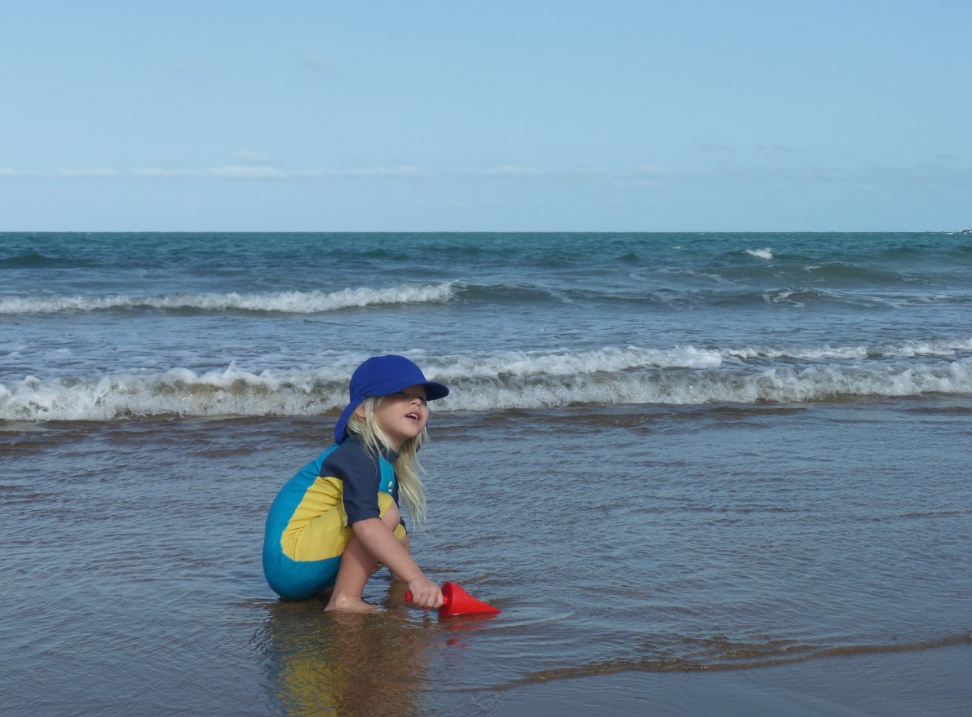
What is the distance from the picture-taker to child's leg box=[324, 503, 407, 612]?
337cm

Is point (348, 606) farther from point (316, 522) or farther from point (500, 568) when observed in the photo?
point (500, 568)

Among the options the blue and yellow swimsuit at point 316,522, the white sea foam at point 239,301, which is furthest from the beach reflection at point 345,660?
the white sea foam at point 239,301

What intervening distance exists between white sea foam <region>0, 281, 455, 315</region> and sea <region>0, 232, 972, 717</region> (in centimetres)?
349

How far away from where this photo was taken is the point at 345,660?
2.91 metres

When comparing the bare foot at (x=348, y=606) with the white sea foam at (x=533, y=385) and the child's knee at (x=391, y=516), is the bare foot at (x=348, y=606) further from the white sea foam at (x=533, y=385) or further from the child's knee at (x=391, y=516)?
the white sea foam at (x=533, y=385)

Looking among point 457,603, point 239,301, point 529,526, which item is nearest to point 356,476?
point 457,603

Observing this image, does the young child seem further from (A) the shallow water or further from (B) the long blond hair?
(A) the shallow water

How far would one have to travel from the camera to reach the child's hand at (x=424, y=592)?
10.4ft

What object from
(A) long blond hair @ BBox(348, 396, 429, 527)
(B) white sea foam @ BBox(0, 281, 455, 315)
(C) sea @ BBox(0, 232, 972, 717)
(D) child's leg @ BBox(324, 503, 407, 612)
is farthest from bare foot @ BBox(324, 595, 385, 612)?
(B) white sea foam @ BBox(0, 281, 455, 315)

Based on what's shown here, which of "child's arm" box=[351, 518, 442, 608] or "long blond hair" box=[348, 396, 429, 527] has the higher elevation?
"long blond hair" box=[348, 396, 429, 527]

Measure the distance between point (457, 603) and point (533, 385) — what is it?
5081mm

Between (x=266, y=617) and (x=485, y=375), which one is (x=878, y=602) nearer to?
(x=266, y=617)

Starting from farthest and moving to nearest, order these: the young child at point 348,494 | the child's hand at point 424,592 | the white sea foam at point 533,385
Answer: the white sea foam at point 533,385, the young child at point 348,494, the child's hand at point 424,592

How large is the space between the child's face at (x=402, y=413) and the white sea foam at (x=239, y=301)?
40.3 feet
